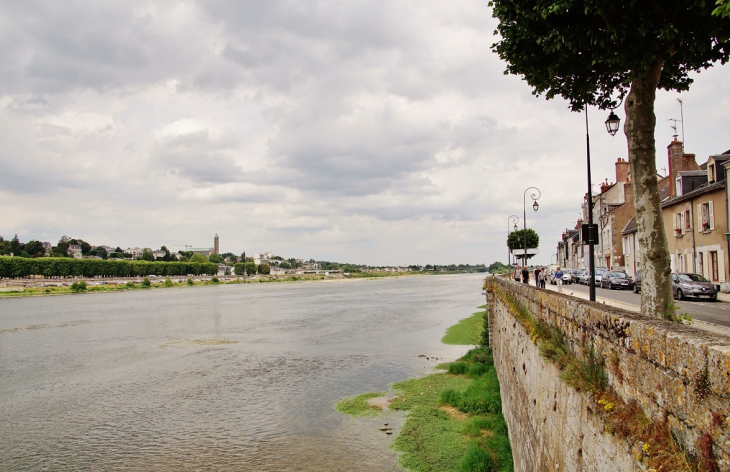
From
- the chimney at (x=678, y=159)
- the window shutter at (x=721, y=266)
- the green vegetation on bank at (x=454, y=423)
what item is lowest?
the green vegetation on bank at (x=454, y=423)

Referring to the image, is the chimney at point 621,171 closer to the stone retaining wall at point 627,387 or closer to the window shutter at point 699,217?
the window shutter at point 699,217

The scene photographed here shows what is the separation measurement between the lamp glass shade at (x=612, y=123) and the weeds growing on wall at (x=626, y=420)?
29.1 ft

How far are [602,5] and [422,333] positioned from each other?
2695 cm

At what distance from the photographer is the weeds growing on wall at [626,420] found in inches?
113

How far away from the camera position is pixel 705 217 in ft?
102

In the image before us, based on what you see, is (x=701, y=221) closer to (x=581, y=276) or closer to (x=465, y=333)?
(x=581, y=276)

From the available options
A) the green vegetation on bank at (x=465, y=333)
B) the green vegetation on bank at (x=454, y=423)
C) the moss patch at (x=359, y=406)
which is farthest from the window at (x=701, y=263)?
the moss patch at (x=359, y=406)

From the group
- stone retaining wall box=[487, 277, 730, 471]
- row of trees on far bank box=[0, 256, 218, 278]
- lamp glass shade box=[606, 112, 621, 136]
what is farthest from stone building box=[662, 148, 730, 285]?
row of trees on far bank box=[0, 256, 218, 278]

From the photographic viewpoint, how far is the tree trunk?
9445 mm

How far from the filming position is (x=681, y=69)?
1088 cm

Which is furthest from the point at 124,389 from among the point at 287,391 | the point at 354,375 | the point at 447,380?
the point at 447,380

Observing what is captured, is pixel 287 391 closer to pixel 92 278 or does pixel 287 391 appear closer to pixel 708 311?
pixel 708 311

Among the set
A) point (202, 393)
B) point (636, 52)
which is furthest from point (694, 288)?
point (202, 393)

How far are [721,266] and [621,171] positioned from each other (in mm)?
33304
